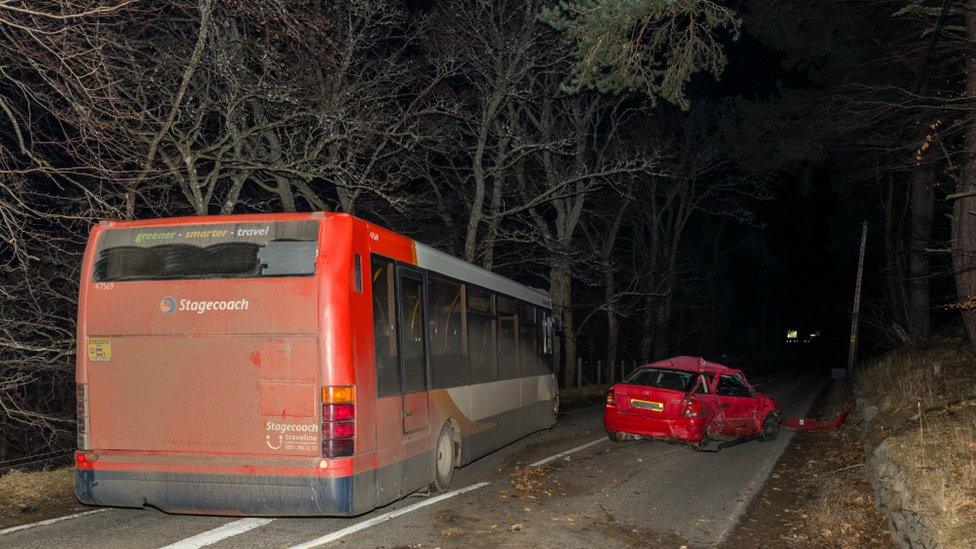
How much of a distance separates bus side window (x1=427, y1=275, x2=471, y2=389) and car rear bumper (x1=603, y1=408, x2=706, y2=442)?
412cm

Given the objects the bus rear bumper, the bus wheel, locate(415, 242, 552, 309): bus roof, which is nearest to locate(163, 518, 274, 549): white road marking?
the bus rear bumper

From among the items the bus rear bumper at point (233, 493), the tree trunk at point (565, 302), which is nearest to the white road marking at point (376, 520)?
the bus rear bumper at point (233, 493)

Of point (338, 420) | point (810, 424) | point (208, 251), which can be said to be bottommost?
point (810, 424)

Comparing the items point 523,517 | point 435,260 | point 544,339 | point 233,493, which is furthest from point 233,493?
point 544,339

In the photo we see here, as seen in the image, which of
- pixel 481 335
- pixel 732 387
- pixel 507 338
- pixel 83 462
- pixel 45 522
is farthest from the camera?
pixel 732 387

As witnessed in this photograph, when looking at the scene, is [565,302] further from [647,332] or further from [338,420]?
[338,420]

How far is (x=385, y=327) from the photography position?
312 inches

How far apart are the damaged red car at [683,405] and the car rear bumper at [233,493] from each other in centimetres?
727

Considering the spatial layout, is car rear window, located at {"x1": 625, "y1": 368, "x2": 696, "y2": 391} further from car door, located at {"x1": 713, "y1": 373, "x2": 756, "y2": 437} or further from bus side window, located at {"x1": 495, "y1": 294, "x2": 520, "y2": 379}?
bus side window, located at {"x1": 495, "y1": 294, "x2": 520, "y2": 379}

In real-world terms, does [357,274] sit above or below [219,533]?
above

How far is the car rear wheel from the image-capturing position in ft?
51.3

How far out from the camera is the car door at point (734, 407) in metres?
14.1

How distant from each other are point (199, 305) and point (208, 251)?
1.66ft

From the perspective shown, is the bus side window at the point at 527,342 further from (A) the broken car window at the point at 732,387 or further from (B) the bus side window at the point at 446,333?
(A) the broken car window at the point at 732,387
